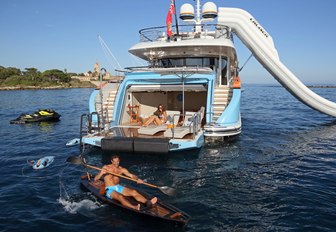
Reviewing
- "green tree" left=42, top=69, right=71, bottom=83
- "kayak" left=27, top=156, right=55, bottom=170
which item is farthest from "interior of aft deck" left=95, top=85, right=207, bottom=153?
"green tree" left=42, top=69, right=71, bottom=83

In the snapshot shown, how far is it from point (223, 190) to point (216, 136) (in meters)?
4.36

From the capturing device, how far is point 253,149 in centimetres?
1259

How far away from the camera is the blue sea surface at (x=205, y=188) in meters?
6.39

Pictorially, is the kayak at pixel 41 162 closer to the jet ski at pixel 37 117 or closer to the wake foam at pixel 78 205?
the wake foam at pixel 78 205

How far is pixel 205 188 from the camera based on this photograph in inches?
320

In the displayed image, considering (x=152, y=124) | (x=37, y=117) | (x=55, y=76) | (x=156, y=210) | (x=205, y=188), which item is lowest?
(x=205, y=188)

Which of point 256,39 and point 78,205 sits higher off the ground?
point 256,39

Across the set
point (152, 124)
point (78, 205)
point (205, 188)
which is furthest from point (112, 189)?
point (152, 124)

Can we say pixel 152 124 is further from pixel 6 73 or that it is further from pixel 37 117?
pixel 6 73

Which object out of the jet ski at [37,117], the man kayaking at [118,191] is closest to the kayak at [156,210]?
the man kayaking at [118,191]

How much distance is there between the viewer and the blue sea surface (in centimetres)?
639

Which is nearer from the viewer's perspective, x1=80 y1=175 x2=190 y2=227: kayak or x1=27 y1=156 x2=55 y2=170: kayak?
x1=80 y1=175 x2=190 y2=227: kayak

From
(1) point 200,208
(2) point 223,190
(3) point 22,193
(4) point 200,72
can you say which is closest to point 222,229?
(1) point 200,208

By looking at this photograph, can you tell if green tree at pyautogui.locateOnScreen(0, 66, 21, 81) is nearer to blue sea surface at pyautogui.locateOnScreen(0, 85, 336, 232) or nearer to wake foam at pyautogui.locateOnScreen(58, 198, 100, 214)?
blue sea surface at pyautogui.locateOnScreen(0, 85, 336, 232)
